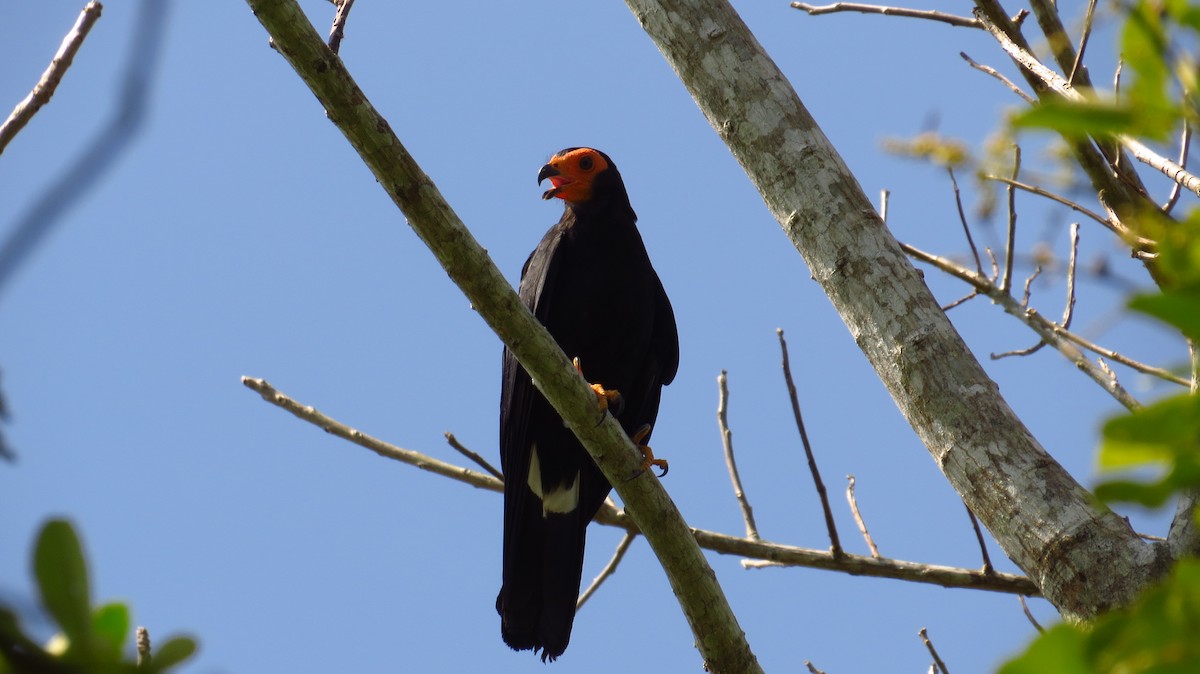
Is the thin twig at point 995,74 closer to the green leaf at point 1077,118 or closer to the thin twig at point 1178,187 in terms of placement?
the thin twig at point 1178,187

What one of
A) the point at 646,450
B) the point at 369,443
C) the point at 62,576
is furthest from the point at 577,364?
the point at 62,576

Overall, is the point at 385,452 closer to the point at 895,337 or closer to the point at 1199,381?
the point at 895,337

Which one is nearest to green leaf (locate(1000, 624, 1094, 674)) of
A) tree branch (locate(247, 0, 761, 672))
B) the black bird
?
tree branch (locate(247, 0, 761, 672))

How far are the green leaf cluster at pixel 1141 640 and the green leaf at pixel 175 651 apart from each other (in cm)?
60

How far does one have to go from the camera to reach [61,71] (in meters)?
2.40

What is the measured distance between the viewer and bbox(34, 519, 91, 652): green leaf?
70cm

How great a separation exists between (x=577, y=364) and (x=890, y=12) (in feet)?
6.73

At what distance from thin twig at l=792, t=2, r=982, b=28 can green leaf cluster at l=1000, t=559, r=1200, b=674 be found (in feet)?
10.7

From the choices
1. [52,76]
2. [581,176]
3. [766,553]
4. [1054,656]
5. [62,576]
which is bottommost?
[1054,656]

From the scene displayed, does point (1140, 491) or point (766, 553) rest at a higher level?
point (766, 553)

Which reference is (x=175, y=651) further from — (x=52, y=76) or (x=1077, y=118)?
(x=52, y=76)

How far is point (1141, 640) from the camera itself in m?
0.77

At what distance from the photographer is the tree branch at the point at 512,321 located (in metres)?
2.85

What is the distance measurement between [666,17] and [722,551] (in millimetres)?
2083
